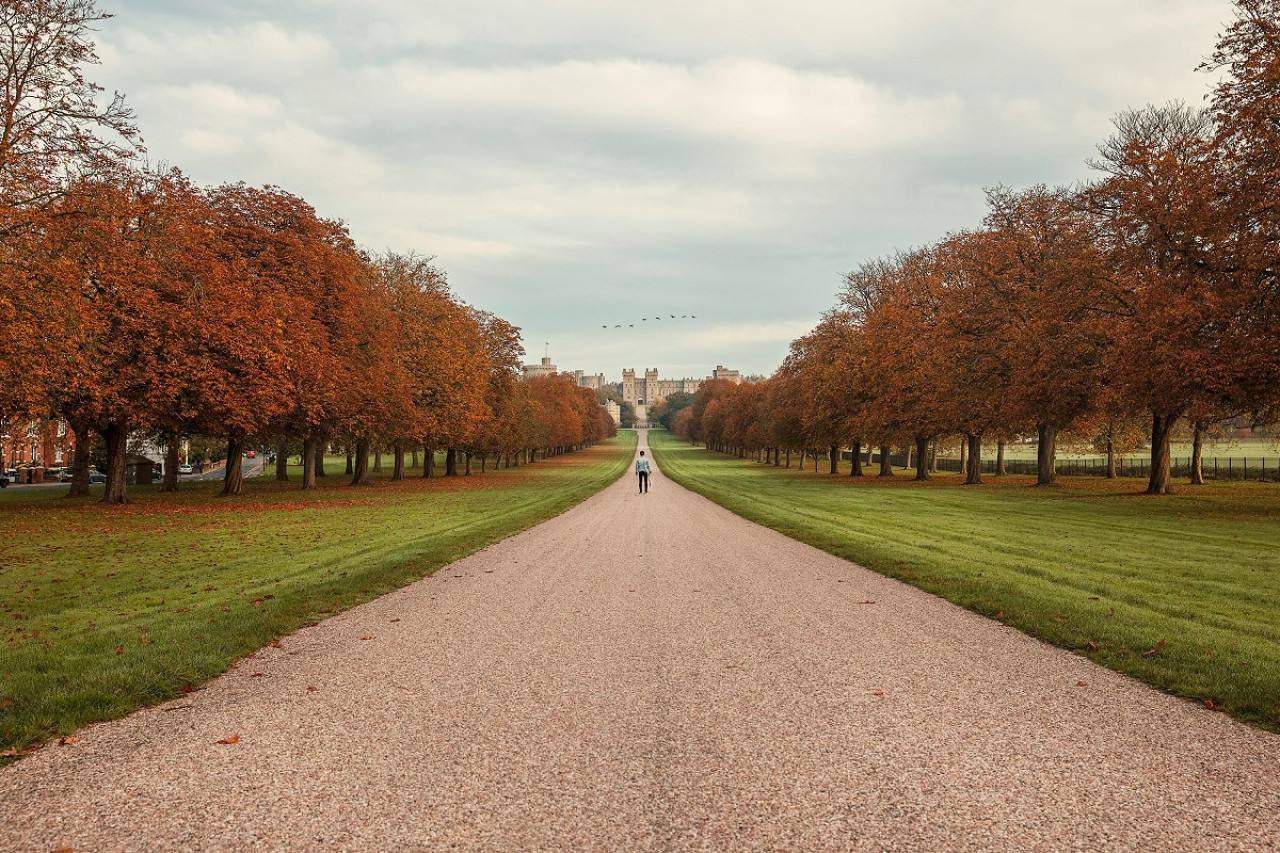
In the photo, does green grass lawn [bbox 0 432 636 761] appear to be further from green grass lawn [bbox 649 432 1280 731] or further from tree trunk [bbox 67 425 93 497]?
green grass lawn [bbox 649 432 1280 731]

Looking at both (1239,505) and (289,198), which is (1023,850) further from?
(289,198)

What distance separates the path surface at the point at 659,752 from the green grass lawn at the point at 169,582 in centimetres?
58

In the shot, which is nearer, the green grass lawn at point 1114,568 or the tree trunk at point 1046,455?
the green grass lawn at point 1114,568

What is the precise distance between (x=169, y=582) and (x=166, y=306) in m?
16.7

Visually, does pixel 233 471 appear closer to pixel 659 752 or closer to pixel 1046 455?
pixel 659 752

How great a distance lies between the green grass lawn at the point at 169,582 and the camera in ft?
21.0

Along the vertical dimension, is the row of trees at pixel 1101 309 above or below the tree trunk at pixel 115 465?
above

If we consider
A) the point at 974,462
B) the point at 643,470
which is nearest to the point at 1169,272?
the point at 974,462

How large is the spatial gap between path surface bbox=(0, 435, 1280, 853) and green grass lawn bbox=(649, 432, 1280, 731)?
2.22 ft

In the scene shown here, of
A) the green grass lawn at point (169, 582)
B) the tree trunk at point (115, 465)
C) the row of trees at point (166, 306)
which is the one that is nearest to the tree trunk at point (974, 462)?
the green grass lawn at point (169, 582)

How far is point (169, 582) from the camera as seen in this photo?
1185 centimetres

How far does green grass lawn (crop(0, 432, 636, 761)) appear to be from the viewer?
21.0 feet

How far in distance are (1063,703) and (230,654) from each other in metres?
7.42

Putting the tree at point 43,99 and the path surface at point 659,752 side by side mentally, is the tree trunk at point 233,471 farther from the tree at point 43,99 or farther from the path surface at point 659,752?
the path surface at point 659,752
